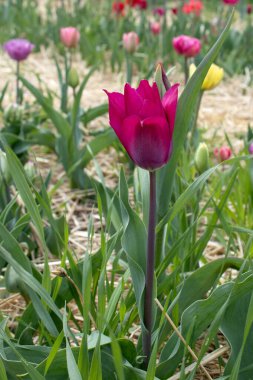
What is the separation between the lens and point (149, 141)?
77 cm

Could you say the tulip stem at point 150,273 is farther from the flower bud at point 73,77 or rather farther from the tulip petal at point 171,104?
the flower bud at point 73,77

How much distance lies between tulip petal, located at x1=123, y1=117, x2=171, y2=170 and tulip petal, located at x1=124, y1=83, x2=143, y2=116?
2cm

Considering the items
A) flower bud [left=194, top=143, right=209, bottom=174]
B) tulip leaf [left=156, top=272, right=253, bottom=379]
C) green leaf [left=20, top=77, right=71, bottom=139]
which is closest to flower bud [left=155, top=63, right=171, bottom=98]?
tulip leaf [left=156, top=272, right=253, bottom=379]

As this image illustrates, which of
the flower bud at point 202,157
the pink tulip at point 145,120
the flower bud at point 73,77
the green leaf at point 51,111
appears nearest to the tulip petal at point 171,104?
the pink tulip at point 145,120

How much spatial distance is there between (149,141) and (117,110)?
51 mm

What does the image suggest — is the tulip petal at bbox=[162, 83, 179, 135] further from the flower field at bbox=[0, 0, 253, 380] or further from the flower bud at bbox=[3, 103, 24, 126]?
the flower bud at bbox=[3, 103, 24, 126]

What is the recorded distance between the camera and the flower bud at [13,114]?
182 centimetres

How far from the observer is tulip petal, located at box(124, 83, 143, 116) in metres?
0.76

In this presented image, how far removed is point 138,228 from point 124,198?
5 centimetres

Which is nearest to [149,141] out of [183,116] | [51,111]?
[183,116]

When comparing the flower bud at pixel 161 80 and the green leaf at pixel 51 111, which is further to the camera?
the green leaf at pixel 51 111

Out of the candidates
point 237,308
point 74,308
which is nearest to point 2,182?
point 74,308

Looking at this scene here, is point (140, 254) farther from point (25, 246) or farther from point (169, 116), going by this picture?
point (25, 246)

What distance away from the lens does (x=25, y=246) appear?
1.34 metres
